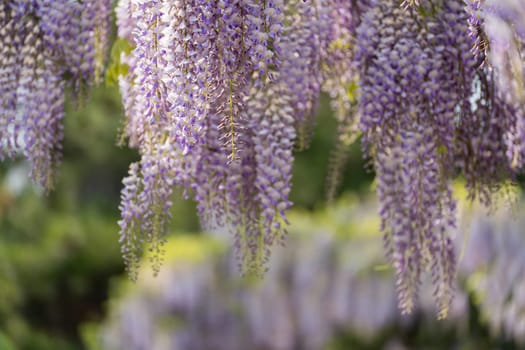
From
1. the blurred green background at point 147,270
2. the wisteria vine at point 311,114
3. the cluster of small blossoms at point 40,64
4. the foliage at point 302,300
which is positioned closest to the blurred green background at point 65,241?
the blurred green background at point 147,270

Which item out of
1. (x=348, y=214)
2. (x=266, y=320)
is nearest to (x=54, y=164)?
(x=266, y=320)

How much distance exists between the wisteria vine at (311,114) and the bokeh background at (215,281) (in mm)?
155

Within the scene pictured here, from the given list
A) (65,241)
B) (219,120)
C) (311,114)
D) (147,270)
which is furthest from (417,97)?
(65,241)

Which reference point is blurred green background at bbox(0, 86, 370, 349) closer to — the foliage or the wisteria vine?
the foliage

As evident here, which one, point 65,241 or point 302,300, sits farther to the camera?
point 65,241

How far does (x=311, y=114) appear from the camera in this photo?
2.77 metres

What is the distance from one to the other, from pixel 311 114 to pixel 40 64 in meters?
0.92

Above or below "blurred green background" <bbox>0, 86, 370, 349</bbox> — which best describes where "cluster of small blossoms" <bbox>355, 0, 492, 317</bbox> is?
below

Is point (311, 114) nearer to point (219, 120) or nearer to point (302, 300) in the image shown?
point (219, 120)

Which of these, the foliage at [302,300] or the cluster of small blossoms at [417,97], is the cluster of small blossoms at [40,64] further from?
the foliage at [302,300]

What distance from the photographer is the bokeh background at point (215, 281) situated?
5.87 meters

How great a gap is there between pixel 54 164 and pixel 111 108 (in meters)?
10.1

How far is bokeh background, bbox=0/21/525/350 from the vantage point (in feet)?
19.2

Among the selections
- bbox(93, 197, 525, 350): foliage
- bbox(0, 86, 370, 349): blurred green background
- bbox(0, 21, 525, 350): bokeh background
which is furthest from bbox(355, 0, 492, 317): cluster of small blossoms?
bbox(0, 86, 370, 349): blurred green background
